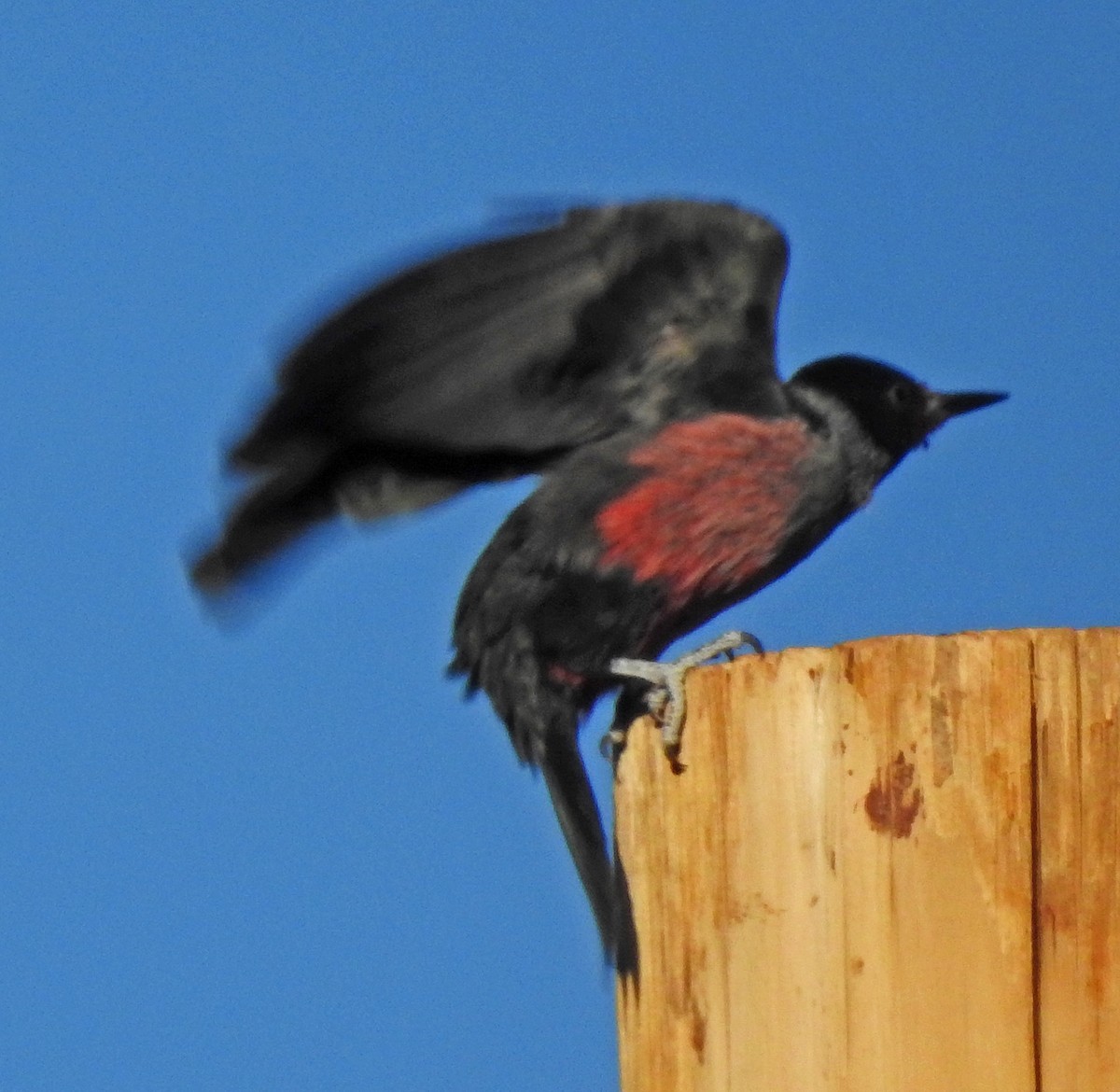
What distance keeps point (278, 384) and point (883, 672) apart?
189 cm

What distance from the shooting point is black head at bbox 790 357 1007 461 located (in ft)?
15.2

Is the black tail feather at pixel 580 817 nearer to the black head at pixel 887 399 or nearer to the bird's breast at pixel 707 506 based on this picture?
the bird's breast at pixel 707 506

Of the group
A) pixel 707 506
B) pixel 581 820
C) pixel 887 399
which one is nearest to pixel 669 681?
pixel 581 820

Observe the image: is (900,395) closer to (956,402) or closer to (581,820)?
(956,402)

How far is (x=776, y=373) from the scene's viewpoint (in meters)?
4.32

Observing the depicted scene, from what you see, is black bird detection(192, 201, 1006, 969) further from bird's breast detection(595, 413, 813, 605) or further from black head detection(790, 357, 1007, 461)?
black head detection(790, 357, 1007, 461)

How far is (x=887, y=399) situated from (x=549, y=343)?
3.54ft

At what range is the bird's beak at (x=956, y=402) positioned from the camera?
193 inches

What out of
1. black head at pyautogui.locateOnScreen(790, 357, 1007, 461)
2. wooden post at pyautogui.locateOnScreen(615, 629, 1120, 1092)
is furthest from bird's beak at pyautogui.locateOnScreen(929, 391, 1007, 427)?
wooden post at pyautogui.locateOnScreen(615, 629, 1120, 1092)

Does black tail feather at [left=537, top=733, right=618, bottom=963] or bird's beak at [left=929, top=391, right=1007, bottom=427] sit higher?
bird's beak at [left=929, top=391, right=1007, bottom=427]

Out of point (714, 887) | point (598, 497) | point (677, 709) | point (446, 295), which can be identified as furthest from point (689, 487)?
point (714, 887)

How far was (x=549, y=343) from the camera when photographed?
4.08m

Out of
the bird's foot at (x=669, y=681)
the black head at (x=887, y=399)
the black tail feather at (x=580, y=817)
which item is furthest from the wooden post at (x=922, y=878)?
the black head at (x=887, y=399)

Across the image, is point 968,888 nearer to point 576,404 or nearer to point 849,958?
point 849,958
